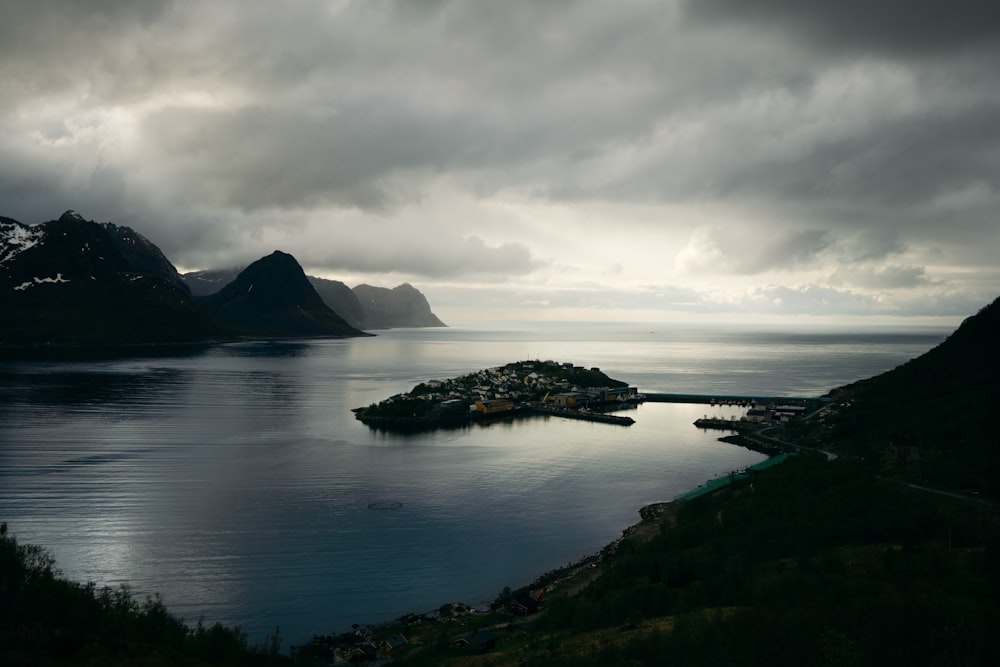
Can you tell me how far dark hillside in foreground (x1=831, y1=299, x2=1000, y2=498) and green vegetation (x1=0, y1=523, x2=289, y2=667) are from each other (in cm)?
3845

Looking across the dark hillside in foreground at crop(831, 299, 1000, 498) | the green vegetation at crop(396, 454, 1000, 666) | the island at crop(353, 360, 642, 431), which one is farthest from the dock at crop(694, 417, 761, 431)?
the green vegetation at crop(396, 454, 1000, 666)

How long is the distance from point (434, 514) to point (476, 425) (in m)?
42.0

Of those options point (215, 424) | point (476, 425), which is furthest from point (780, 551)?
point (215, 424)

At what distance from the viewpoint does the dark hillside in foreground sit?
123 feet

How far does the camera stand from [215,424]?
7900 centimetres

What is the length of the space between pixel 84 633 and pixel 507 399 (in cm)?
8676

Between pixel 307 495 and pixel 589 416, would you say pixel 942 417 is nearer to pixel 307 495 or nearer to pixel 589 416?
pixel 589 416

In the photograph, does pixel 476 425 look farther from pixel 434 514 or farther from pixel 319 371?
pixel 319 371

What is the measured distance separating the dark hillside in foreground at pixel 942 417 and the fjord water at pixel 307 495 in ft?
49.0

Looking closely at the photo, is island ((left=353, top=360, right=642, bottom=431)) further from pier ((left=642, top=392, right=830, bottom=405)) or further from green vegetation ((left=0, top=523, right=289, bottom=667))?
green vegetation ((left=0, top=523, right=289, bottom=667))

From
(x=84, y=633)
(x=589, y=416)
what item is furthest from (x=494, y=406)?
(x=84, y=633)

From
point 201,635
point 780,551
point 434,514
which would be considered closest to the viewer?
point 201,635

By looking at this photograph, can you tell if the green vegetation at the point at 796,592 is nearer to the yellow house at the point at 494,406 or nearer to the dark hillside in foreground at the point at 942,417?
the dark hillside in foreground at the point at 942,417

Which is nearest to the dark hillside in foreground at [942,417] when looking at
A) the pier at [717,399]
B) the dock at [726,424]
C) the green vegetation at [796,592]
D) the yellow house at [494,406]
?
the green vegetation at [796,592]
